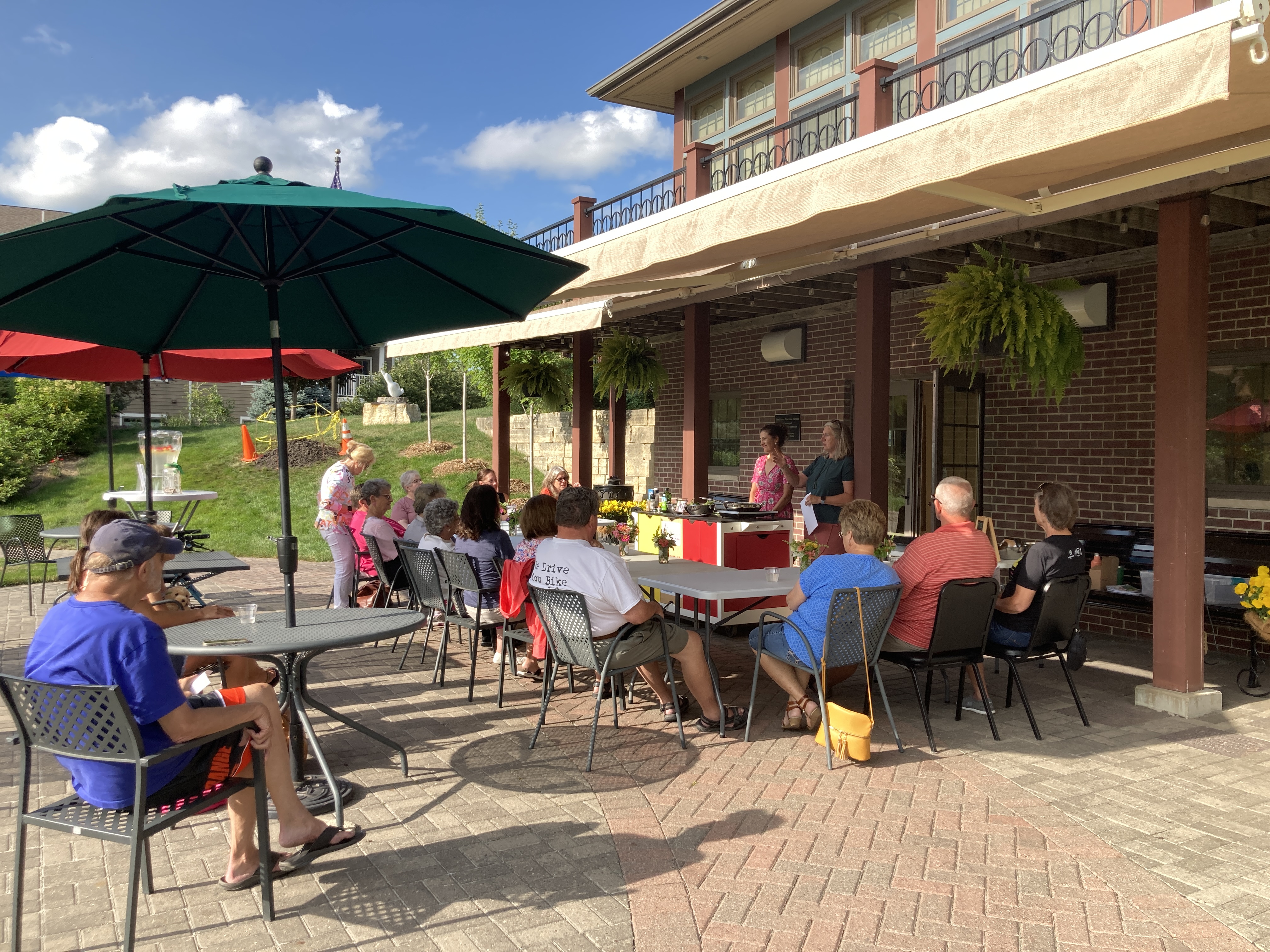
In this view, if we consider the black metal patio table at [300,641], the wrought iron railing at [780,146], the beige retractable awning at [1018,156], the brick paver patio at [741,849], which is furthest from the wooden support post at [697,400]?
the black metal patio table at [300,641]

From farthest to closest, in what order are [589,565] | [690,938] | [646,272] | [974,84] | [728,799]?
[974,84], [646,272], [589,565], [728,799], [690,938]

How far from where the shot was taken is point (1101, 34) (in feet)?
22.7

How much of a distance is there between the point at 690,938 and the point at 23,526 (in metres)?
8.67

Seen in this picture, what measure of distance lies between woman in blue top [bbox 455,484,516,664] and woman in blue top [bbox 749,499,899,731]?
1807 mm

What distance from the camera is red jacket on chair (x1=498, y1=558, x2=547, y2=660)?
4.82 metres

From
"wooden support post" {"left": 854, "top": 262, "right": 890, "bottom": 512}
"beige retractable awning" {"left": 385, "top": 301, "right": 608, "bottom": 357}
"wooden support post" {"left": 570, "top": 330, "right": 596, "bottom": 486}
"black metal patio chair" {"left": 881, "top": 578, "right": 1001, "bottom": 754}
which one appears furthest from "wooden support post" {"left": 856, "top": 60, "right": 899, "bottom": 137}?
"wooden support post" {"left": 570, "top": 330, "right": 596, "bottom": 486}

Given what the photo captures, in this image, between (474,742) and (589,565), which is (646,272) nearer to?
(589,565)

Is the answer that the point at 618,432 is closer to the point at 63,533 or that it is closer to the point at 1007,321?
the point at 63,533

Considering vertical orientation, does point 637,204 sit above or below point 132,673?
above

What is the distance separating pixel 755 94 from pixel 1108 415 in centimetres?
608

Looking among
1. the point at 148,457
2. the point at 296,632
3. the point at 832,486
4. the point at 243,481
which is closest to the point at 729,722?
the point at 296,632

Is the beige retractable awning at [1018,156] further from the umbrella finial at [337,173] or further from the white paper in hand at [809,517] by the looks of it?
the umbrella finial at [337,173]

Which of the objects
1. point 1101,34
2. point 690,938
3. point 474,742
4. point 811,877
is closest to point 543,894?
point 690,938

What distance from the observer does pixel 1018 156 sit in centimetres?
332
